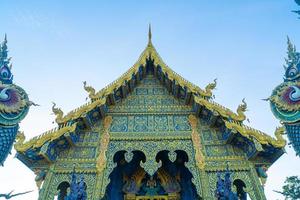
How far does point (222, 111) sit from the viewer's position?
936 cm

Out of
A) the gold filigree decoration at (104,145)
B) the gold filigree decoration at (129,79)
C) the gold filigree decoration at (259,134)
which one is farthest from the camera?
the gold filigree decoration at (129,79)

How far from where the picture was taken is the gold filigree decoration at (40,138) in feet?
27.5

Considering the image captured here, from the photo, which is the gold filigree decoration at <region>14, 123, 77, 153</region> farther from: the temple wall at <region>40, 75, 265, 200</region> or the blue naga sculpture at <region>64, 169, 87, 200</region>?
the blue naga sculpture at <region>64, 169, 87, 200</region>

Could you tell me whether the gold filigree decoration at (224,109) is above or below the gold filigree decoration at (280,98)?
above

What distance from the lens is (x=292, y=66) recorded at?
8227 mm

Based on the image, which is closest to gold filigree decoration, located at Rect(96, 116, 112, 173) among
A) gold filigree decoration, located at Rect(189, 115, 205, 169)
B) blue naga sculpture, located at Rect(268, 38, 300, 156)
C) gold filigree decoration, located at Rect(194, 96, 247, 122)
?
gold filigree decoration, located at Rect(189, 115, 205, 169)

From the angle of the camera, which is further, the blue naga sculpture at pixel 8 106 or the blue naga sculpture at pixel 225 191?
the blue naga sculpture at pixel 225 191

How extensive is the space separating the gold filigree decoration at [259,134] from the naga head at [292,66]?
56.7 inches

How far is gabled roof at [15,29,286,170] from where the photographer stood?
8617 mm

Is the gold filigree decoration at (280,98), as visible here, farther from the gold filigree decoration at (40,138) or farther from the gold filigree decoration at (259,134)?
the gold filigree decoration at (40,138)

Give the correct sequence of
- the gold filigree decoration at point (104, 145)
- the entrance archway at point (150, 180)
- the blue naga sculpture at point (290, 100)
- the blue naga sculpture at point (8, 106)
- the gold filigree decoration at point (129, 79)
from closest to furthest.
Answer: the blue naga sculpture at point (8, 106) < the blue naga sculpture at point (290, 100) < the gold filigree decoration at point (104, 145) < the gold filigree decoration at point (129, 79) < the entrance archway at point (150, 180)

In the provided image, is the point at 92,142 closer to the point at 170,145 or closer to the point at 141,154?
the point at 141,154

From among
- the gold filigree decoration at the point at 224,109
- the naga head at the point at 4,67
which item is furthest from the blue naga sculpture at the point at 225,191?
the naga head at the point at 4,67

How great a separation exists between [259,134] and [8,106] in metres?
6.54
